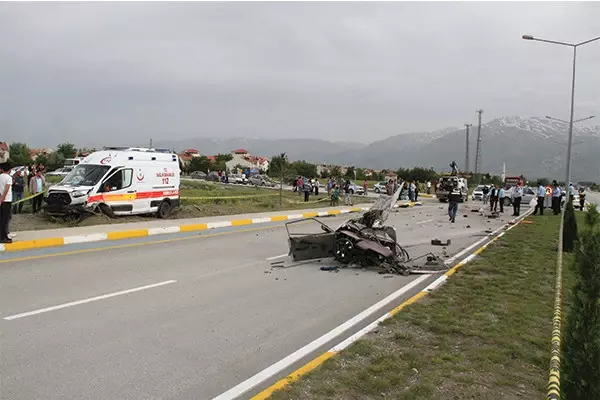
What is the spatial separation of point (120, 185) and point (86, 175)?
109 cm

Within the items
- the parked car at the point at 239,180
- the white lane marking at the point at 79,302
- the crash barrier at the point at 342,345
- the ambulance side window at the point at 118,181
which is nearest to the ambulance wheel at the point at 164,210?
the ambulance side window at the point at 118,181

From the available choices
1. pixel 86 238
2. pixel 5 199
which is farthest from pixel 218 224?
pixel 5 199

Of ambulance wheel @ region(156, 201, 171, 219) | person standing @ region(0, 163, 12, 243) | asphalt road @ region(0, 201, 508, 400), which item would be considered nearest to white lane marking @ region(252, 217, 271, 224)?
ambulance wheel @ region(156, 201, 171, 219)

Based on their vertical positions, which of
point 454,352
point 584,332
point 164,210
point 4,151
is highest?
point 4,151

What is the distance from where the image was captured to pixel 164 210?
754 inches

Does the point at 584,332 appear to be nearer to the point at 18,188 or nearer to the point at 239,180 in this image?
the point at 18,188

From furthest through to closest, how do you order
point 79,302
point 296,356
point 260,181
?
point 260,181
point 79,302
point 296,356

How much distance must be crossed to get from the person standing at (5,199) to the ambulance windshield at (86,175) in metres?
4.56

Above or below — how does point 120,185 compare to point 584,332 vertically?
above

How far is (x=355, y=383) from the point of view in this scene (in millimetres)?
4441

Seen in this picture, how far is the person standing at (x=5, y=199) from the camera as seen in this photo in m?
11.2

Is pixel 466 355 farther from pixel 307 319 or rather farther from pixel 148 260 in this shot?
pixel 148 260

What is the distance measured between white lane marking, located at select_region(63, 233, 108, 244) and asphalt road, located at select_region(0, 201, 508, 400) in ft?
4.04

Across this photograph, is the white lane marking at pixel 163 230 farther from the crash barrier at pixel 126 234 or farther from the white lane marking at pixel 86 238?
the white lane marking at pixel 86 238
